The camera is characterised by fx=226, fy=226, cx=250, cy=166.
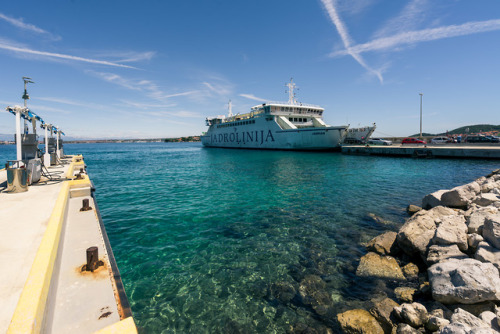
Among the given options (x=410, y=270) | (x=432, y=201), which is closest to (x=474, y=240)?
(x=410, y=270)

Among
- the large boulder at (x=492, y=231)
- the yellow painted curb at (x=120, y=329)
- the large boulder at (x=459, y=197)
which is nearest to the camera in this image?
the yellow painted curb at (x=120, y=329)

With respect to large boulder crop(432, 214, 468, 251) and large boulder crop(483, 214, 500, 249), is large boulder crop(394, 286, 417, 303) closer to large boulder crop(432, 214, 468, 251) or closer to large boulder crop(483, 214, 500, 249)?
large boulder crop(432, 214, 468, 251)

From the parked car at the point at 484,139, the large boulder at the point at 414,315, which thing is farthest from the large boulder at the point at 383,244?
the parked car at the point at 484,139

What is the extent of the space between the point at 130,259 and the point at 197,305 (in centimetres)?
254

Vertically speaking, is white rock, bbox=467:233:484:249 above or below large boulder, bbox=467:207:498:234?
below

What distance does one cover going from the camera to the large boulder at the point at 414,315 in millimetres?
3592

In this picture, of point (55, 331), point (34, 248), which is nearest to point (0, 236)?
point (34, 248)

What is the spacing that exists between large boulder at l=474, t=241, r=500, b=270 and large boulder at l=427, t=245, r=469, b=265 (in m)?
0.28

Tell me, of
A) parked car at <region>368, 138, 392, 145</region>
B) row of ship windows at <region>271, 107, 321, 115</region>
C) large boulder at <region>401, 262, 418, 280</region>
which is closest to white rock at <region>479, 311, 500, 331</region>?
large boulder at <region>401, 262, 418, 280</region>

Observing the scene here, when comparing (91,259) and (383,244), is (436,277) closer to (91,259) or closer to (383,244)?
(383,244)

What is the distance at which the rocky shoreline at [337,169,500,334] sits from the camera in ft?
11.6

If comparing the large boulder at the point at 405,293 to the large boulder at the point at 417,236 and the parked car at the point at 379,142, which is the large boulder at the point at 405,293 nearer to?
the large boulder at the point at 417,236

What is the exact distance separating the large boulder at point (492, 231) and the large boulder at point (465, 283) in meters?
1.14

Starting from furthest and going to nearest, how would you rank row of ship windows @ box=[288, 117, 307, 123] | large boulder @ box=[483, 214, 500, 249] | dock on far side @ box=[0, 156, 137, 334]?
row of ship windows @ box=[288, 117, 307, 123] < large boulder @ box=[483, 214, 500, 249] < dock on far side @ box=[0, 156, 137, 334]
